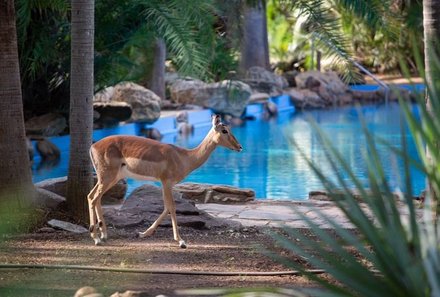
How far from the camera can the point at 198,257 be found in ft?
24.4

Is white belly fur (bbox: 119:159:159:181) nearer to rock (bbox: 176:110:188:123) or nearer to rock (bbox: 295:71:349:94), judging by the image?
rock (bbox: 176:110:188:123)

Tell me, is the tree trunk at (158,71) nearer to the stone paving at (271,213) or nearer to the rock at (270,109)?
the rock at (270,109)

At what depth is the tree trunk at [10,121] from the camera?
850cm

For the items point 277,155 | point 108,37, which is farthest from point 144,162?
point 277,155

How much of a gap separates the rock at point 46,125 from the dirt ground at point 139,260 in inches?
388

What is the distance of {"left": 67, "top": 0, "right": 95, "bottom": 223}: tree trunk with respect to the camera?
8.66m

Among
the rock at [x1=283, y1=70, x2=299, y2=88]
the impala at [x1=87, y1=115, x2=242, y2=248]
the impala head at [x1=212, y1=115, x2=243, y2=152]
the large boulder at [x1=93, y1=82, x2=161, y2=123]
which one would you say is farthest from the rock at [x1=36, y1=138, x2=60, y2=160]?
the rock at [x1=283, y1=70, x2=299, y2=88]

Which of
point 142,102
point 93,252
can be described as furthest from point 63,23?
point 93,252

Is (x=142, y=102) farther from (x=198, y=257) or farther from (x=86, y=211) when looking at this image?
(x=198, y=257)

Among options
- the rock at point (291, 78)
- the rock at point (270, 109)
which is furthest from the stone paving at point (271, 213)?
the rock at point (291, 78)

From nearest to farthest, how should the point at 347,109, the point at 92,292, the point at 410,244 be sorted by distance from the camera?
the point at 410,244, the point at 92,292, the point at 347,109

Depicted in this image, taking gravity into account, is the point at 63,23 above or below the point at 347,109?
above

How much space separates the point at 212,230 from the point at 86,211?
1305 mm

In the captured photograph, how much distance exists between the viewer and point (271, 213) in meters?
10.1
